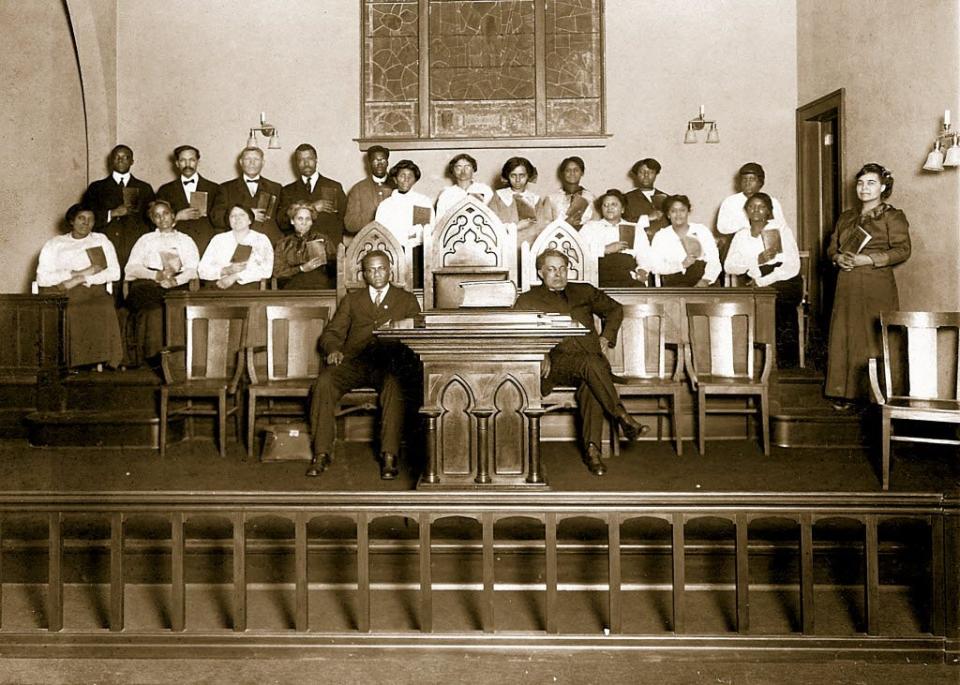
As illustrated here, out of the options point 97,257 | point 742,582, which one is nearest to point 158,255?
point 97,257

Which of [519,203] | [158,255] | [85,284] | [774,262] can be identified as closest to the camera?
[85,284]

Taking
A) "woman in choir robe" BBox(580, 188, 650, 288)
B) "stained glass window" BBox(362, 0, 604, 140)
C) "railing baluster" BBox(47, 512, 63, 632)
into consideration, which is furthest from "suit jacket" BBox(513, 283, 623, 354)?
"stained glass window" BBox(362, 0, 604, 140)

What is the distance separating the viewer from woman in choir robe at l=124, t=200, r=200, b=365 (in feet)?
19.9

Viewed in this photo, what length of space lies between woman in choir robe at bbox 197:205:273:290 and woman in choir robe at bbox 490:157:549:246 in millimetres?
1795

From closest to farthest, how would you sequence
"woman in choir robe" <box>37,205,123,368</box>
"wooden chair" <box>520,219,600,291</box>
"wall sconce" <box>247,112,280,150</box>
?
"wooden chair" <box>520,219,600,291</box> → "woman in choir robe" <box>37,205,123,368</box> → "wall sconce" <box>247,112,280,150</box>

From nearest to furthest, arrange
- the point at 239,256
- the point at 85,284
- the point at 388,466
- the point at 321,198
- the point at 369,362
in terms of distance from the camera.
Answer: the point at 388,466, the point at 369,362, the point at 85,284, the point at 239,256, the point at 321,198

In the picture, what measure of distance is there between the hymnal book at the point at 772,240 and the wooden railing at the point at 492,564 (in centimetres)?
382

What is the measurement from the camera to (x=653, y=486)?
386 centimetres

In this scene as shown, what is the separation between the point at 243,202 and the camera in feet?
23.1

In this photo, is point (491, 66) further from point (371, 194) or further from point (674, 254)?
point (674, 254)

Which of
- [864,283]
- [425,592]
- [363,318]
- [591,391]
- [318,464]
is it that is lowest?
[425,592]

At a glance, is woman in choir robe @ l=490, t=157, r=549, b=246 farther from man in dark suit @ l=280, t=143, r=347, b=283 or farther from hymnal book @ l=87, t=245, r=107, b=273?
hymnal book @ l=87, t=245, r=107, b=273

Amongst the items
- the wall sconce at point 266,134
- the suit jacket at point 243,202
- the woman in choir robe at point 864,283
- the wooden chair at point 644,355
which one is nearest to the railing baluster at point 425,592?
the wooden chair at point 644,355

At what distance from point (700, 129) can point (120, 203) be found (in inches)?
204
